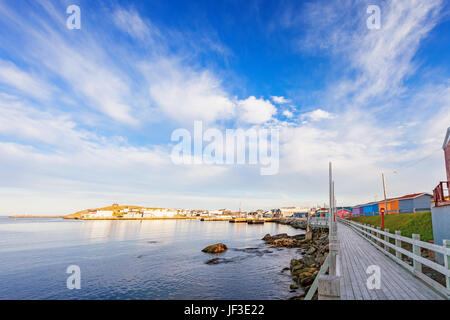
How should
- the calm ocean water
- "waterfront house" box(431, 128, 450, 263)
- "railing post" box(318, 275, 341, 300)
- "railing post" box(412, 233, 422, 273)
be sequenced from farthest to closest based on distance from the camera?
the calm ocean water, "waterfront house" box(431, 128, 450, 263), "railing post" box(412, 233, 422, 273), "railing post" box(318, 275, 341, 300)

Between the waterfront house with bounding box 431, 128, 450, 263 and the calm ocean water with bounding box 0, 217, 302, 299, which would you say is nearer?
the waterfront house with bounding box 431, 128, 450, 263

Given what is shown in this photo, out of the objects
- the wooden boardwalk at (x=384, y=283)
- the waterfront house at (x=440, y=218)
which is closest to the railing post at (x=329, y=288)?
the wooden boardwalk at (x=384, y=283)

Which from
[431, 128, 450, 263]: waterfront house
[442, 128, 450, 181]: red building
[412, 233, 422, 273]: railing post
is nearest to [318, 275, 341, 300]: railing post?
[412, 233, 422, 273]: railing post

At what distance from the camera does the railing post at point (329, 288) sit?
4.61 meters

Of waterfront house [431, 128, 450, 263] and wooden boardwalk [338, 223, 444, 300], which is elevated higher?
waterfront house [431, 128, 450, 263]

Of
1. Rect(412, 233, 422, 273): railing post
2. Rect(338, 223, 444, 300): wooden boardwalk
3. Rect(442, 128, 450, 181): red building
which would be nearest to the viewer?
Rect(338, 223, 444, 300): wooden boardwalk

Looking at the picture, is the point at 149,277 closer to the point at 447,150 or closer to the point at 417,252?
the point at 417,252

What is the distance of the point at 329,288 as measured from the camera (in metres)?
4.69

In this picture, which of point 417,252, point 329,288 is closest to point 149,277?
point 417,252

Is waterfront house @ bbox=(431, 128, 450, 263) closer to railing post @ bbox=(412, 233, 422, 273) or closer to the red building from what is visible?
the red building

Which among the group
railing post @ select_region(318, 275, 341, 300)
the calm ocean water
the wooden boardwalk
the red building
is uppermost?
the red building

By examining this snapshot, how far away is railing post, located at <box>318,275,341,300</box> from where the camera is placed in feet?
15.1
